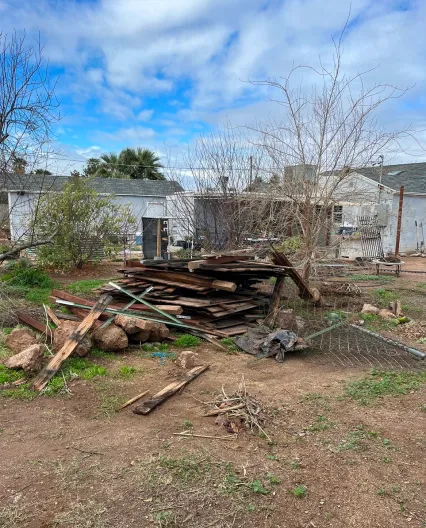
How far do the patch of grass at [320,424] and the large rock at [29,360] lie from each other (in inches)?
121

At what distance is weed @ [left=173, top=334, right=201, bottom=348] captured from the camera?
6.02m

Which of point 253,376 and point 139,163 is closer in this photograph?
point 253,376

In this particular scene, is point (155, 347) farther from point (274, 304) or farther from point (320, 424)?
point (320, 424)

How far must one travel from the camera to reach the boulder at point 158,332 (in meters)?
5.93

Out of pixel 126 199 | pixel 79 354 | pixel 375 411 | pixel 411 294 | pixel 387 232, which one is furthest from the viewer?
pixel 126 199

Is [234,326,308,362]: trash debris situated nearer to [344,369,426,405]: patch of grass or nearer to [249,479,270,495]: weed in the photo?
[344,369,426,405]: patch of grass

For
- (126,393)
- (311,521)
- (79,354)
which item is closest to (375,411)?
(311,521)

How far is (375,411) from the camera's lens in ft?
12.5

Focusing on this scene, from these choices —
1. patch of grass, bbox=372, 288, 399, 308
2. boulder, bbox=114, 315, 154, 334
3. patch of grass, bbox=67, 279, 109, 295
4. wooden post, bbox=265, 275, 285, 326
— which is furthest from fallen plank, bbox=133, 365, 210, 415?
patch of grass, bbox=372, 288, 399, 308

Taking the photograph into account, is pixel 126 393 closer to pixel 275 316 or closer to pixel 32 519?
pixel 32 519

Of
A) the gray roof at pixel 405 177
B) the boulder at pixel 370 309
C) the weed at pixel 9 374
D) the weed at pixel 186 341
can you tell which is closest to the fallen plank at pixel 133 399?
the weed at pixel 9 374

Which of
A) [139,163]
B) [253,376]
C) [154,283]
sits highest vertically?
[139,163]

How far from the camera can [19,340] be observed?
5.38m

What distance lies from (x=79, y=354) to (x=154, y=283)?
2191mm
